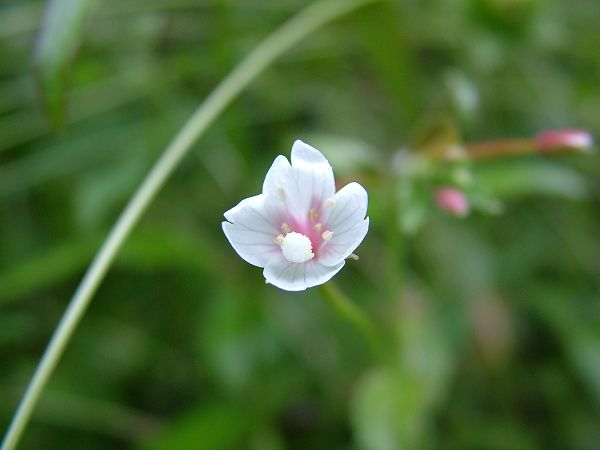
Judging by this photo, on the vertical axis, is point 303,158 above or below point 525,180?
below

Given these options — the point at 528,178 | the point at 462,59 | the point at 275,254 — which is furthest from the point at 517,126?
the point at 275,254

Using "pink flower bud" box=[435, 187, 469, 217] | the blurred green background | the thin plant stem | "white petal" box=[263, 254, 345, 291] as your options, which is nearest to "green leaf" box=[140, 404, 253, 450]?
the blurred green background

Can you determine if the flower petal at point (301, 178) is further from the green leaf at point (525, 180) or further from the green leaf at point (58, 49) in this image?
the green leaf at point (525, 180)

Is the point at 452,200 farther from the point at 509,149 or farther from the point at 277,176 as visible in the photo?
the point at 277,176

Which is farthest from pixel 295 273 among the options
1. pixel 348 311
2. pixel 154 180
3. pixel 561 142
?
pixel 561 142

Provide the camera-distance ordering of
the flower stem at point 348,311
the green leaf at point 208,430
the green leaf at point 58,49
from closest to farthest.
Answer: the flower stem at point 348,311, the green leaf at point 58,49, the green leaf at point 208,430

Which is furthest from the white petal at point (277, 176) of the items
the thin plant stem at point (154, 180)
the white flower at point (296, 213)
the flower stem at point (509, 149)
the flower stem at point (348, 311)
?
the flower stem at point (509, 149)

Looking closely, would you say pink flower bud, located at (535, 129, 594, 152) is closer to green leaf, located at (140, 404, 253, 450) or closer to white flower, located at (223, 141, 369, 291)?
white flower, located at (223, 141, 369, 291)
